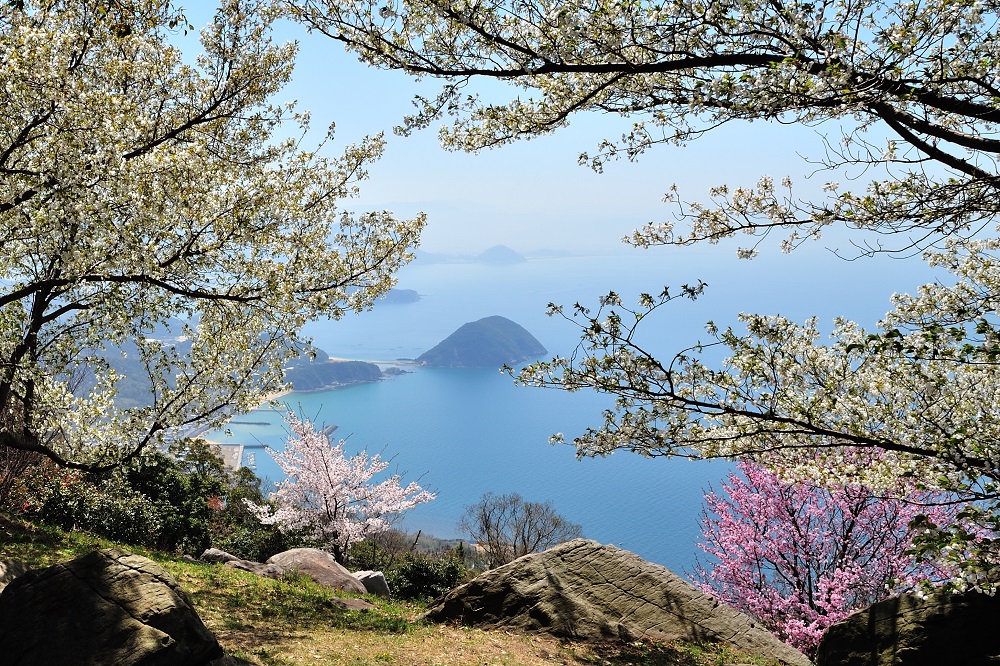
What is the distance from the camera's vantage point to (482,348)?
175 m

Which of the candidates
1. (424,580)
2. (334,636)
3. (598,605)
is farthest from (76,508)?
(598,605)

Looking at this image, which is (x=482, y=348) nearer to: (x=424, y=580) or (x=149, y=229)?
(x=424, y=580)

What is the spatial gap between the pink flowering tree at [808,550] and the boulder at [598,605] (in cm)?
306

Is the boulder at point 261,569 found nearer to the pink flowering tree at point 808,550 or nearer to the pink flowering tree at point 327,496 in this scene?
the pink flowering tree at point 327,496

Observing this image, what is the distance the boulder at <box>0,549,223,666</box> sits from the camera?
4.52 meters

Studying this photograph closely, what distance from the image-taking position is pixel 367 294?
28.2 ft

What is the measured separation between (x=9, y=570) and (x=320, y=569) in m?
5.74

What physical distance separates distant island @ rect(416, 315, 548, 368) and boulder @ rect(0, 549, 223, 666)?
6387 inches

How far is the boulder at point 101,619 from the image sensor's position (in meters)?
4.52

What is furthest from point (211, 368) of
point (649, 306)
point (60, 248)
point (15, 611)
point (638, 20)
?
point (638, 20)

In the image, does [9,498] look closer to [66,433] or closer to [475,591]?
[66,433]

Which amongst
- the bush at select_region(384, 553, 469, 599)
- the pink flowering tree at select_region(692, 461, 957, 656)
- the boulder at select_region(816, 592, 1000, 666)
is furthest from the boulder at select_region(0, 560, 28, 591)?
the pink flowering tree at select_region(692, 461, 957, 656)

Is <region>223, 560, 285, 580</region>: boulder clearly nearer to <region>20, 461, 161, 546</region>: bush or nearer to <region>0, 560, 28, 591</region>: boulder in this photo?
<region>20, 461, 161, 546</region>: bush

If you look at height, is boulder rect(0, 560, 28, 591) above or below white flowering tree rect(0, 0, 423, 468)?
below
